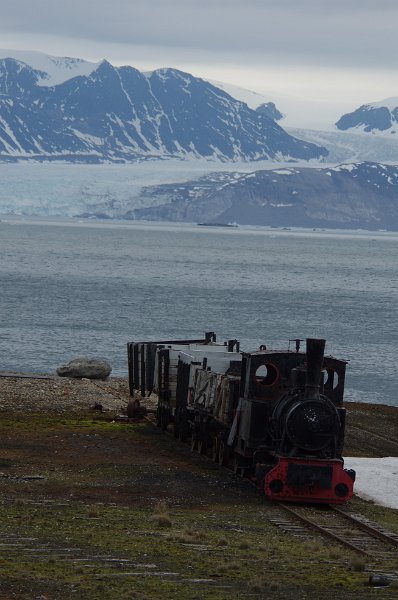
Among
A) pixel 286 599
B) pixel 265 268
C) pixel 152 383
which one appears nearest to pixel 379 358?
pixel 152 383

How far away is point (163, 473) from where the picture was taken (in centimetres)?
2631

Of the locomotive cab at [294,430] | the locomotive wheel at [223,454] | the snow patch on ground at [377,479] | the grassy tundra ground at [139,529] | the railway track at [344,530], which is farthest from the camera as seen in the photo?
the locomotive wheel at [223,454]

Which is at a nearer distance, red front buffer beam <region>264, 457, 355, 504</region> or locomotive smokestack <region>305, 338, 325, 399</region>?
locomotive smokestack <region>305, 338, 325, 399</region>

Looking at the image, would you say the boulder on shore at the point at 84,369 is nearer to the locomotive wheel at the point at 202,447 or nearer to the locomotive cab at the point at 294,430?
the locomotive wheel at the point at 202,447

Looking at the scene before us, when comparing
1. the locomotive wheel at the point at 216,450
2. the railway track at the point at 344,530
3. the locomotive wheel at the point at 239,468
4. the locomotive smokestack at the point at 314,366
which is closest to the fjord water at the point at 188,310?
the locomotive wheel at the point at 216,450

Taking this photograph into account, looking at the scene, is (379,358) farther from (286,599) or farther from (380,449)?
(286,599)

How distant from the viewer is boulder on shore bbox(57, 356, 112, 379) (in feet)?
168

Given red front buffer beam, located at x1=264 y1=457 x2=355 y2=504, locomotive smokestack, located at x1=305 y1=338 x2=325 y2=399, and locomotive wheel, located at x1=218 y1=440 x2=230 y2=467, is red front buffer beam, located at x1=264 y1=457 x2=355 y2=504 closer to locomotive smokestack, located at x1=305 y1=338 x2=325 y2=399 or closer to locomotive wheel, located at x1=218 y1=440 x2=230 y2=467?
locomotive smokestack, located at x1=305 y1=338 x2=325 y2=399

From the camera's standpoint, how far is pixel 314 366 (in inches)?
915

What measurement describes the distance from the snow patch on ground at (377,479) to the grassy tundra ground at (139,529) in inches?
81.8

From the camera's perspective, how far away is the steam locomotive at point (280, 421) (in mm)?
23125

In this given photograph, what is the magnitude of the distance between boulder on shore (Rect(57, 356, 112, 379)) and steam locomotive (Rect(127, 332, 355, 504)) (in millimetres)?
20994

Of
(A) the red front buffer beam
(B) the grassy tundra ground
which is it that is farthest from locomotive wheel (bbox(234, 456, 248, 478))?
→ (A) the red front buffer beam

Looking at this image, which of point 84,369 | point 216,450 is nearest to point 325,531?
point 216,450
